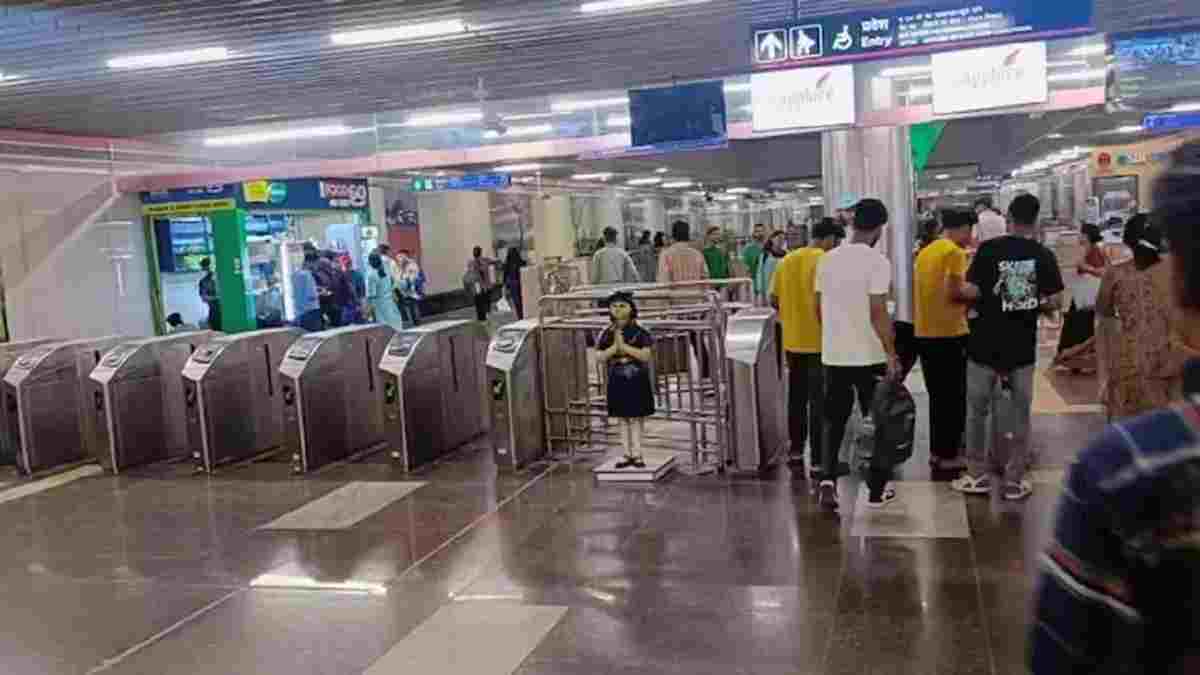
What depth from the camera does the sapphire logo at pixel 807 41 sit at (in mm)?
7906

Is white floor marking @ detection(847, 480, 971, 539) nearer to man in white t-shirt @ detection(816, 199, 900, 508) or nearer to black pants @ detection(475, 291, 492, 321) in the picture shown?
man in white t-shirt @ detection(816, 199, 900, 508)

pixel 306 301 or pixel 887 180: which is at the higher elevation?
pixel 887 180

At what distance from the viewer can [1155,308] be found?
4.76 m

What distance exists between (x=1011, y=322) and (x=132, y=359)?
6624mm

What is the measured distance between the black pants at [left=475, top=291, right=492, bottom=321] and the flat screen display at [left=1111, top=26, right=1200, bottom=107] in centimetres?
1053

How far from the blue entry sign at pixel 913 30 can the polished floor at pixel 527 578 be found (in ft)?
9.31

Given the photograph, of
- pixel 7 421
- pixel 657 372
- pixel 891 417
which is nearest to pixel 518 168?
pixel 657 372

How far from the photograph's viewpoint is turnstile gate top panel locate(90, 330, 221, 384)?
853 centimetres

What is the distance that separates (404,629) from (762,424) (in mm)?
3211

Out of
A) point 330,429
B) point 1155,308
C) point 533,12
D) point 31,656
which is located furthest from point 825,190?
point 31,656

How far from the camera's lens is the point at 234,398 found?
28.4 feet

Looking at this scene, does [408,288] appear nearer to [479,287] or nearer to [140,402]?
[479,287]

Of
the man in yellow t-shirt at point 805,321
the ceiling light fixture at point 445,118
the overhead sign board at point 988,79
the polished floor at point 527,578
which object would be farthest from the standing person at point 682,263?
the ceiling light fixture at point 445,118

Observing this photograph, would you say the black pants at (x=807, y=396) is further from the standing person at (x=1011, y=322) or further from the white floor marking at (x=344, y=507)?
the white floor marking at (x=344, y=507)
